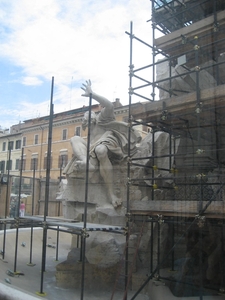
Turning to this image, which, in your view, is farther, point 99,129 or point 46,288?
point 99,129

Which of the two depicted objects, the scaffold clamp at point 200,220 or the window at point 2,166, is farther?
the window at point 2,166

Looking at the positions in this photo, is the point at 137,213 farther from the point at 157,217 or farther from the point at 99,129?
the point at 99,129

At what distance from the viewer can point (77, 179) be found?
20.7ft

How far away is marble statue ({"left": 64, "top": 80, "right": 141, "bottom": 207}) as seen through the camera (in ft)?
19.6

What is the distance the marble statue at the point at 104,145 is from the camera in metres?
5.99

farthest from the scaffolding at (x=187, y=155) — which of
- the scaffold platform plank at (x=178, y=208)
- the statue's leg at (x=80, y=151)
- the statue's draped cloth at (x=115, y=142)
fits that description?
the statue's leg at (x=80, y=151)

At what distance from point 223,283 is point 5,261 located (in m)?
3.69

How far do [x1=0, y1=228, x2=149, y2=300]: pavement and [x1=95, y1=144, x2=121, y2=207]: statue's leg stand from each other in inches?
57.2

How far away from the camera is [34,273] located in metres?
6.02

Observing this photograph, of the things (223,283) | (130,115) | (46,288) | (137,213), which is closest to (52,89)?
(130,115)

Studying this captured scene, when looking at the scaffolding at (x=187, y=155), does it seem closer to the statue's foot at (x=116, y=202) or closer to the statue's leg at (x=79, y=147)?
the statue's foot at (x=116, y=202)

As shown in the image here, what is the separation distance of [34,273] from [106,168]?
6.49ft

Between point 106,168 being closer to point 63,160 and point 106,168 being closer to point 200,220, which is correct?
point 63,160

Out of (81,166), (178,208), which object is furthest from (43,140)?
(178,208)
